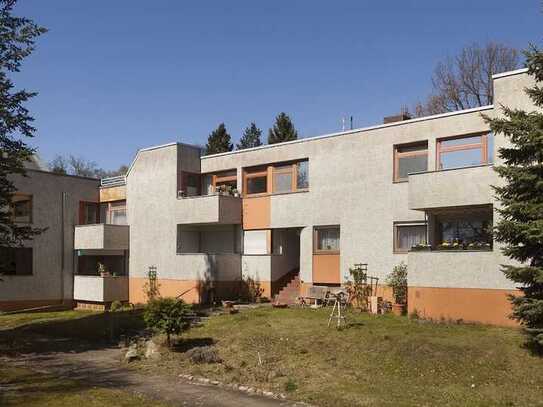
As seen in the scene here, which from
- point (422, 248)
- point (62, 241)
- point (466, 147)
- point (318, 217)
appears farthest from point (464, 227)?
point (62, 241)

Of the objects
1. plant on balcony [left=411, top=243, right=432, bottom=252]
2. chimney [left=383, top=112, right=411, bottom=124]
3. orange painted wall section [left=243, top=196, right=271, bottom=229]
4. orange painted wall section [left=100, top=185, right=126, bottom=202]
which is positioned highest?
chimney [left=383, top=112, right=411, bottom=124]

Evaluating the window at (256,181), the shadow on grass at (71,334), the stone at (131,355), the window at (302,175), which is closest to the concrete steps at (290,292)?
the window at (256,181)

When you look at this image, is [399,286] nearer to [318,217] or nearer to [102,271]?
[318,217]

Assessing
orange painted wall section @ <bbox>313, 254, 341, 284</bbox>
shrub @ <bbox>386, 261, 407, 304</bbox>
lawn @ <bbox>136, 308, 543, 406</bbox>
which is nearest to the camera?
lawn @ <bbox>136, 308, 543, 406</bbox>

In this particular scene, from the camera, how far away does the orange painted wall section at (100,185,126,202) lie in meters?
36.9

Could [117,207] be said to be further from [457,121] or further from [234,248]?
[457,121]

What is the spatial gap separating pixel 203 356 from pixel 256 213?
511 inches

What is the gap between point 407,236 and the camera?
25250 millimetres

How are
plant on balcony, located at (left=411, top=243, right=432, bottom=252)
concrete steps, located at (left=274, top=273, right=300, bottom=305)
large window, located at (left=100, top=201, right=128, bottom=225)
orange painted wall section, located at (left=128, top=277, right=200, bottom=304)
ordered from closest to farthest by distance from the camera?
plant on balcony, located at (left=411, top=243, right=432, bottom=252) < concrete steps, located at (left=274, top=273, right=300, bottom=305) < orange painted wall section, located at (left=128, top=277, right=200, bottom=304) < large window, located at (left=100, top=201, right=128, bottom=225)

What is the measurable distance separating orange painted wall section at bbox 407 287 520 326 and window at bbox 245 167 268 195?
11.0 m

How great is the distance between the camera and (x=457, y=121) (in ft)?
76.9

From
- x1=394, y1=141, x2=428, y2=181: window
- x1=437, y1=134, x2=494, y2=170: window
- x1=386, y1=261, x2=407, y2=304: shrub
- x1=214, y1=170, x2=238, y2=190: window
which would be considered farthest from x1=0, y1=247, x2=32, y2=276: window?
x1=437, y1=134, x2=494, y2=170: window

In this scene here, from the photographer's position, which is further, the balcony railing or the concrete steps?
the balcony railing

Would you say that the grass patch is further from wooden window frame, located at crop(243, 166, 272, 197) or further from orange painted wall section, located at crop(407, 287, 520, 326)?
wooden window frame, located at crop(243, 166, 272, 197)
